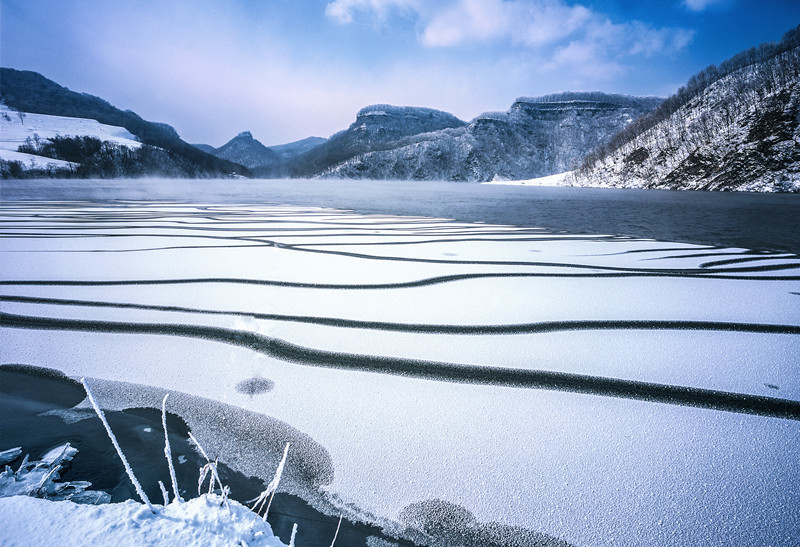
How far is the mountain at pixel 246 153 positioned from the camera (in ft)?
565

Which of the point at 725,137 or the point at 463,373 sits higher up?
the point at 725,137

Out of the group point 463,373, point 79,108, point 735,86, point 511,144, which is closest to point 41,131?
point 79,108

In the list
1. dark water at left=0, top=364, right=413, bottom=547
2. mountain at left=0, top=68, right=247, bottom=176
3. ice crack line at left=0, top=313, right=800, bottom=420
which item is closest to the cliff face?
mountain at left=0, top=68, right=247, bottom=176

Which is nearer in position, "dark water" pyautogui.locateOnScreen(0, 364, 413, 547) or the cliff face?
"dark water" pyautogui.locateOnScreen(0, 364, 413, 547)

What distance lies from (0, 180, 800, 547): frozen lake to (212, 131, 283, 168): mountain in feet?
604

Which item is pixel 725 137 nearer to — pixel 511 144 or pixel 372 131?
pixel 511 144

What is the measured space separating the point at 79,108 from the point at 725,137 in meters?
170

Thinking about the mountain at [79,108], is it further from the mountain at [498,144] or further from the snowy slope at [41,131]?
the mountain at [498,144]

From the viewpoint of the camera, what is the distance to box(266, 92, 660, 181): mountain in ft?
297

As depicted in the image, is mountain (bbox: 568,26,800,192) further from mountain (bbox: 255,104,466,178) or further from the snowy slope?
the snowy slope

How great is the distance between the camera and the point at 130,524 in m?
0.61

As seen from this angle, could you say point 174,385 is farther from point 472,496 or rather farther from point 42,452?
point 472,496

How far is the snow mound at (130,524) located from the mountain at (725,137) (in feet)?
152

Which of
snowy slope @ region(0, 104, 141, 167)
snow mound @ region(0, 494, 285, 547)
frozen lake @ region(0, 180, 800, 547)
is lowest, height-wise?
frozen lake @ region(0, 180, 800, 547)
